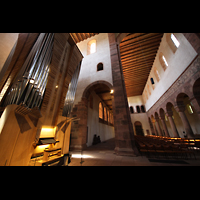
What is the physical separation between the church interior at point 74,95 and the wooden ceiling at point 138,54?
0.35 ft

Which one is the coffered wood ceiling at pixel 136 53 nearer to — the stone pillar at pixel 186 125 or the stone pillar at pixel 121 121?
the stone pillar at pixel 121 121

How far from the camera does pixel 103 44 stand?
366 inches

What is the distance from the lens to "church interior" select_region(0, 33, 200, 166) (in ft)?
8.37

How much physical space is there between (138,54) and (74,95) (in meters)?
10.2

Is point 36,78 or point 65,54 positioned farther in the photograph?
point 65,54

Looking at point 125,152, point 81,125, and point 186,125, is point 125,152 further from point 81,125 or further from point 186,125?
point 186,125

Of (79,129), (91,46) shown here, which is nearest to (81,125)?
(79,129)

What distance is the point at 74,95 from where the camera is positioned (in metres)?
5.96

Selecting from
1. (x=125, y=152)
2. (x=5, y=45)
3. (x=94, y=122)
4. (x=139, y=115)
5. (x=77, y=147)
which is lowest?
(x=125, y=152)

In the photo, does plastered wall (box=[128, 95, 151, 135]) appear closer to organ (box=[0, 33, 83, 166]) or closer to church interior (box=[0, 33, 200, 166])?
church interior (box=[0, 33, 200, 166])

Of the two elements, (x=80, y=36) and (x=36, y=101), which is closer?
(x=36, y=101)

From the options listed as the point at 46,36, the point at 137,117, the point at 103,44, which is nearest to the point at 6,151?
the point at 46,36
